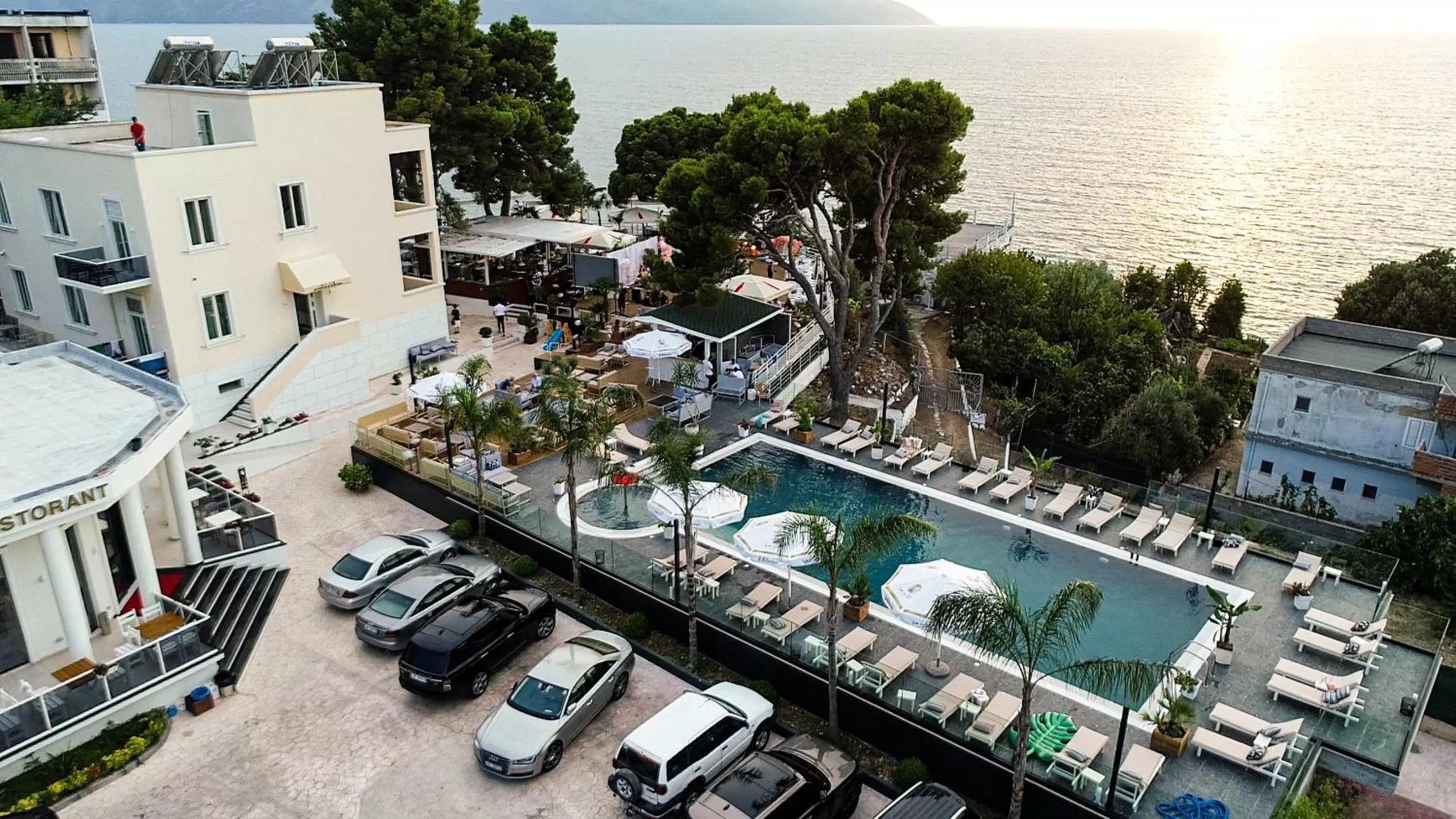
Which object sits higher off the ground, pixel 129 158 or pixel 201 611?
pixel 129 158

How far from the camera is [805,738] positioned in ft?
49.5

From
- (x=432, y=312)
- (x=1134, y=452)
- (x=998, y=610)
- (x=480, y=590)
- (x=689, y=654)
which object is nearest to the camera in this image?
(x=998, y=610)

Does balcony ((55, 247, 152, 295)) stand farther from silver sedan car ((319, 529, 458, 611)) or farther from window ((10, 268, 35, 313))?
silver sedan car ((319, 529, 458, 611))

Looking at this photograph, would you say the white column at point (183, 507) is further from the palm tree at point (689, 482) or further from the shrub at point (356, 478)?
the palm tree at point (689, 482)

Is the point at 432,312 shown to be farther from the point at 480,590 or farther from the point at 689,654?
the point at 689,654

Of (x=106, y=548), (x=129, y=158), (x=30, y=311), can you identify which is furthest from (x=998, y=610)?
(x=30, y=311)

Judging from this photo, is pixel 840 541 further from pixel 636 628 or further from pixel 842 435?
pixel 842 435

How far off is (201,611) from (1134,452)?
84.3ft

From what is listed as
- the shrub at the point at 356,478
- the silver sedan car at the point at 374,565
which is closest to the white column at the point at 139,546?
the silver sedan car at the point at 374,565

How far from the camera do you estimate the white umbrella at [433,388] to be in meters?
25.9

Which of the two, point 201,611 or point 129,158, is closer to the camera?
point 201,611

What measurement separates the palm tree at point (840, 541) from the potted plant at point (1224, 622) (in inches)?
264

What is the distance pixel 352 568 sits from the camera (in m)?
20.2

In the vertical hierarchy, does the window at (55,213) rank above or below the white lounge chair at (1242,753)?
above
